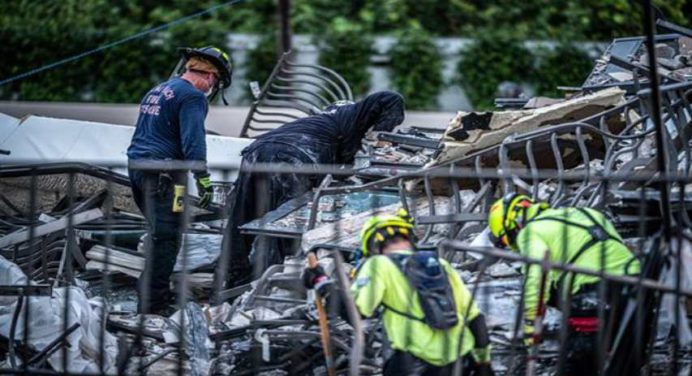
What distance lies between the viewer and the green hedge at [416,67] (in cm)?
1977

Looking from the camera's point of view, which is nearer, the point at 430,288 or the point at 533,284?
the point at 430,288

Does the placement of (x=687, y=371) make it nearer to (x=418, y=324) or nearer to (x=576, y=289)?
(x=576, y=289)

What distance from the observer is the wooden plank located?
8.51 m

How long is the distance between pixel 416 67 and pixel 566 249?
1333cm

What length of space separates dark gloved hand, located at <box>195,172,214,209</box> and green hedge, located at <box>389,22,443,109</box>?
35.2 feet

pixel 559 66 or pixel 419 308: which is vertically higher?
pixel 559 66

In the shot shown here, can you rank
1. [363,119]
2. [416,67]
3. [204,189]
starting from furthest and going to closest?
[416,67], [363,119], [204,189]

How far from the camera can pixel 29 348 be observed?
722cm

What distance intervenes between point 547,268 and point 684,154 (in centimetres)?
297

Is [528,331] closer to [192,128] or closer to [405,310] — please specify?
[405,310]

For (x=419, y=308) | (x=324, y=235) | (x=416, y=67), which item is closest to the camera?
(x=419, y=308)

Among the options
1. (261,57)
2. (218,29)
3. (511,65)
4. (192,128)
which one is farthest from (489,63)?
(192,128)

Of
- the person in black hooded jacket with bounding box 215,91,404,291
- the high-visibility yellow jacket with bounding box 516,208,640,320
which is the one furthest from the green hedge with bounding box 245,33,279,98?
the high-visibility yellow jacket with bounding box 516,208,640,320

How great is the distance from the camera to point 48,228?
8.94 m
